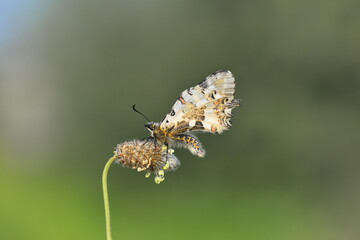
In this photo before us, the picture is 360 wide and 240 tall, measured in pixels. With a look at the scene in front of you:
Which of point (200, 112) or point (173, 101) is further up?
point (173, 101)

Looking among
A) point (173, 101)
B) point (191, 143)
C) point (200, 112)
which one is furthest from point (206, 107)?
point (173, 101)

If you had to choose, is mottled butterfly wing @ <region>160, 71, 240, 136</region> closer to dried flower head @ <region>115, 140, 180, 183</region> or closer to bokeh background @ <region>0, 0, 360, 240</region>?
dried flower head @ <region>115, 140, 180, 183</region>

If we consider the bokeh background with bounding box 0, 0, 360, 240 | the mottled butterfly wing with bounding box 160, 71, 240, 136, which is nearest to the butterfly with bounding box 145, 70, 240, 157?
the mottled butterfly wing with bounding box 160, 71, 240, 136

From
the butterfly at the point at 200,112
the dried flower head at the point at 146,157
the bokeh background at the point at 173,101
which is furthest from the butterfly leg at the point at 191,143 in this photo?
the bokeh background at the point at 173,101

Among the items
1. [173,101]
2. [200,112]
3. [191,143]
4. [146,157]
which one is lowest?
[146,157]

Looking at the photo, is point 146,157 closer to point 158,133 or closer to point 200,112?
point 158,133

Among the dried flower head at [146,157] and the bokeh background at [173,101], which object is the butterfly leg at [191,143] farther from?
the bokeh background at [173,101]
